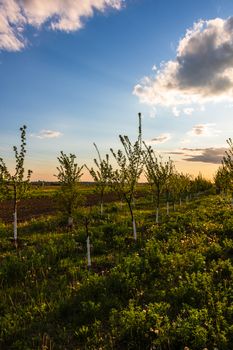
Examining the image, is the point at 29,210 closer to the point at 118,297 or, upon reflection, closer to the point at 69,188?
the point at 69,188

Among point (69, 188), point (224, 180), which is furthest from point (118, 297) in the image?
point (224, 180)

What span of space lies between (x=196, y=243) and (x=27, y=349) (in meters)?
9.63

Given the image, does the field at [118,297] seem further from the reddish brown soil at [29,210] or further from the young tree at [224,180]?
the young tree at [224,180]

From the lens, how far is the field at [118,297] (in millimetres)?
7430

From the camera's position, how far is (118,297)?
977cm

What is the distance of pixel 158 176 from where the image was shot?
25.9m

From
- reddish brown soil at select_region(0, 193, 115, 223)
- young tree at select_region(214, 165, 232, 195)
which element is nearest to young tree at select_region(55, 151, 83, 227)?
reddish brown soil at select_region(0, 193, 115, 223)

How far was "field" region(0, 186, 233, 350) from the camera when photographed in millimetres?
7430

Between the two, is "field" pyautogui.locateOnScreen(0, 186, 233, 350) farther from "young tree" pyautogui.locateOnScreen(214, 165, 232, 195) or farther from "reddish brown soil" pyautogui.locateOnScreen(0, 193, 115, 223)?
"young tree" pyautogui.locateOnScreen(214, 165, 232, 195)

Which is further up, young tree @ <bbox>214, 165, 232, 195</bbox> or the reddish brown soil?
young tree @ <bbox>214, 165, 232, 195</bbox>

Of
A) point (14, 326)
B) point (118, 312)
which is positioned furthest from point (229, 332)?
point (14, 326)

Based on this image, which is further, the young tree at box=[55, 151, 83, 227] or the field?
the young tree at box=[55, 151, 83, 227]

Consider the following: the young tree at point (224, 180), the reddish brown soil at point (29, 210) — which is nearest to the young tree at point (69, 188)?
the reddish brown soil at point (29, 210)

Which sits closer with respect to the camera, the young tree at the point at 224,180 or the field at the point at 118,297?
the field at the point at 118,297
